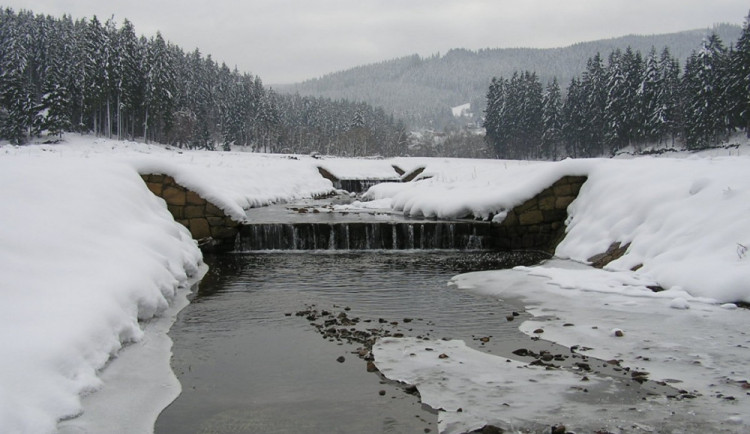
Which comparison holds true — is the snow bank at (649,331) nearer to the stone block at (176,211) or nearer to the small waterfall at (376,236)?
the small waterfall at (376,236)

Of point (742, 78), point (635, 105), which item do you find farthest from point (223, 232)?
point (635, 105)

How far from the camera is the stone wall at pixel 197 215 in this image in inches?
525

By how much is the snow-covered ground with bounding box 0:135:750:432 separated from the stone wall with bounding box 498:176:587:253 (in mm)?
260

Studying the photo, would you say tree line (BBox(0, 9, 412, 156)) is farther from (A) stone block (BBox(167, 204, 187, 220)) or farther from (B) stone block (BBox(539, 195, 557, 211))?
(B) stone block (BBox(539, 195, 557, 211))

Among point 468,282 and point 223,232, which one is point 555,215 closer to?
point 468,282

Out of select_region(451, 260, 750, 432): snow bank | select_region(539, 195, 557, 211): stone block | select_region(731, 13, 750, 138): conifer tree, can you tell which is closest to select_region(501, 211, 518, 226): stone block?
select_region(539, 195, 557, 211): stone block

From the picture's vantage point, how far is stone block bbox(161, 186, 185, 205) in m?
13.3

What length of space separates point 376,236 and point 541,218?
435 centimetres

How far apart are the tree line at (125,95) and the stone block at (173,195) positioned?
162ft

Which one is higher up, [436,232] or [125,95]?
[125,95]

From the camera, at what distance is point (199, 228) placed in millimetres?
13641

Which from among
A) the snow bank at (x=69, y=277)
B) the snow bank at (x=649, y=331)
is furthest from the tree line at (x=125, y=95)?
the snow bank at (x=649, y=331)

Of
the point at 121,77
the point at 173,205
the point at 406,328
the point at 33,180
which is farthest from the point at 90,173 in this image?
the point at 121,77

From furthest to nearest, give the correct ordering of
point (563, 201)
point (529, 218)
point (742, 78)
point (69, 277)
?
point (742, 78), point (529, 218), point (563, 201), point (69, 277)
